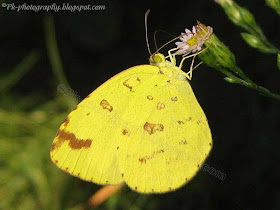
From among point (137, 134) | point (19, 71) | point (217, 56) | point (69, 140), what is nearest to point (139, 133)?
point (137, 134)

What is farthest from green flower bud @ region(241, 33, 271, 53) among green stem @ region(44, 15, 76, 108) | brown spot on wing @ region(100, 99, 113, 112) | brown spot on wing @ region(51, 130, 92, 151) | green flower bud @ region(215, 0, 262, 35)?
green stem @ region(44, 15, 76, 108)

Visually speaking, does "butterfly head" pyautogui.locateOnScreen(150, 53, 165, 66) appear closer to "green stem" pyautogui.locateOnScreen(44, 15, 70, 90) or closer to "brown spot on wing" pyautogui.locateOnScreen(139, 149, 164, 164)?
"brown spot on wing" pyautogui.locateOnScreen(139, 149, 164, 164)

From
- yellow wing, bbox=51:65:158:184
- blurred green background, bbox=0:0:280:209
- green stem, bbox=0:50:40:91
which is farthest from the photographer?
green stem, bbox=0:50:40:91

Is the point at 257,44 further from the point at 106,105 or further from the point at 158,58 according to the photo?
the point at 106,105

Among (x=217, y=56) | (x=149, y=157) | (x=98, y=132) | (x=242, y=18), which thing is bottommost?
(x=149, y=157)

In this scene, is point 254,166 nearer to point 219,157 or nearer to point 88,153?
point 219,157

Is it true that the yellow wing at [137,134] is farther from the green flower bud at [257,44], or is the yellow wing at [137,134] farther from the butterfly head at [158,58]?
the green flower bud at [257,44]
